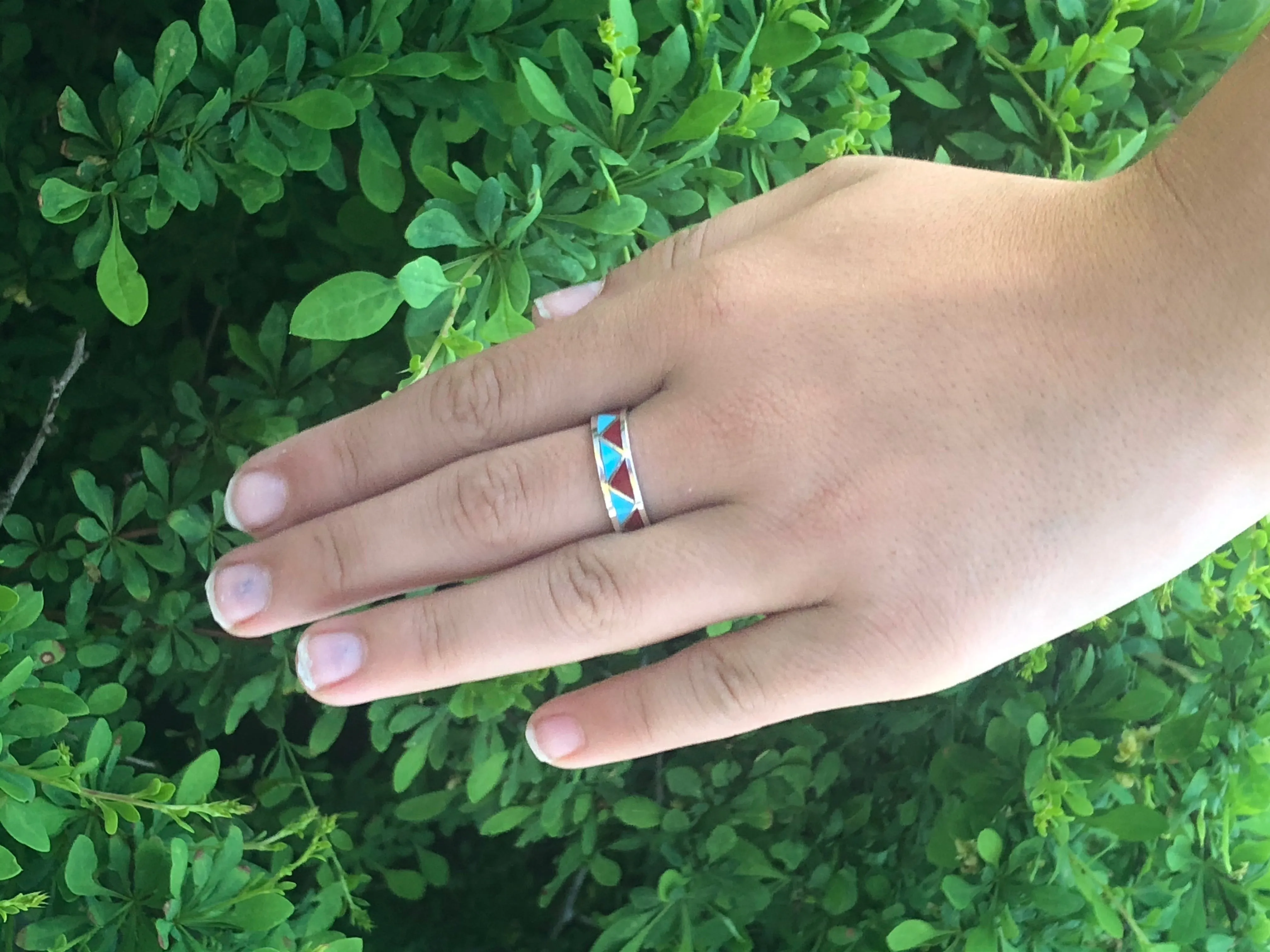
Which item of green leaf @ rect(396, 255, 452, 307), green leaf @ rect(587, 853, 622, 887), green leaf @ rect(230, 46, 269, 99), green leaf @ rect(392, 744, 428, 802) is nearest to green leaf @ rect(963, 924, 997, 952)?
green leaf @ rect(587, 853, 622, 887)

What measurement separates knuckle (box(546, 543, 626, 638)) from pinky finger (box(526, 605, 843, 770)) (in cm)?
8

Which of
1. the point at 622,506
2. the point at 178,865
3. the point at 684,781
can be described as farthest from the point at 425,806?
the point at 622,506

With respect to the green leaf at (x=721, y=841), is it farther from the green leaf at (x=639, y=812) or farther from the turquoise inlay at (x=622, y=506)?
the turquoise inlay at (x=622, y=506)

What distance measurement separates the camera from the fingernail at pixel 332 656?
2.74ft

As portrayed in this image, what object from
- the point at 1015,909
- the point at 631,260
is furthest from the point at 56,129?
the point at 1015,909

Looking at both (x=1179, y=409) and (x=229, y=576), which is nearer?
(x=1179, y=409)

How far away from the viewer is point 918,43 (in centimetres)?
104

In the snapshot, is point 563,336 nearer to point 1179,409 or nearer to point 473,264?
point 473,264

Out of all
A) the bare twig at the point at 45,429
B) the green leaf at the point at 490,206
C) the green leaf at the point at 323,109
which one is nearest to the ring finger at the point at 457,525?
the green leaf at the point at 490,206

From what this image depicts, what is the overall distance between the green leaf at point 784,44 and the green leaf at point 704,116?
0.09m

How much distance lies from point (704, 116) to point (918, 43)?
0.33 metres

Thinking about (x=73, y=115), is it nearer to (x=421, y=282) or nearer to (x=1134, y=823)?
(x=421, y=282)

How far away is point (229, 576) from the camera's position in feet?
2.81

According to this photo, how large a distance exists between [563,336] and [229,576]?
37 cm
